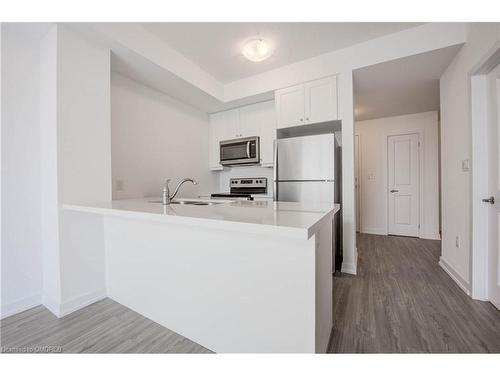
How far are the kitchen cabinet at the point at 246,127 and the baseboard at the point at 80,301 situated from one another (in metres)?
2.33

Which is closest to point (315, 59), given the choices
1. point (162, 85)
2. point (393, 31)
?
point (393, 31)

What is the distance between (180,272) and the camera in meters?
1.40

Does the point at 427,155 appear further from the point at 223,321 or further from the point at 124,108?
the point at 124,108

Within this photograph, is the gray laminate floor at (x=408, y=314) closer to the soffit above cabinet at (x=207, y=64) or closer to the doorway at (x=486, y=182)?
the doorway at (x=486, y=182)

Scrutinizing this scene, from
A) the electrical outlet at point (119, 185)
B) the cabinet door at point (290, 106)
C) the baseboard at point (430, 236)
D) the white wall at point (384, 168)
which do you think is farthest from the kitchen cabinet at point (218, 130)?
the baseboard at point (430, 236)

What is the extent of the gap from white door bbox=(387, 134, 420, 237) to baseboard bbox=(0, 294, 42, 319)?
5029 mm

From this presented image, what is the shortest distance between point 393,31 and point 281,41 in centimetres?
110

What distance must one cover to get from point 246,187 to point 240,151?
1.99ft

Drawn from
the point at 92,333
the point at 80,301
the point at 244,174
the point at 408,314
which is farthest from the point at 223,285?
the point at 244,174

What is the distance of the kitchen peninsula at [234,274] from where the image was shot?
964 mm

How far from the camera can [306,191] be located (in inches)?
101

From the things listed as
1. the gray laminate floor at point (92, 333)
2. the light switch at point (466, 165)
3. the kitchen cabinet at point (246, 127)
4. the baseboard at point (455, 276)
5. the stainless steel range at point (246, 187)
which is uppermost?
the kitchen cabinet at point (246, 127)

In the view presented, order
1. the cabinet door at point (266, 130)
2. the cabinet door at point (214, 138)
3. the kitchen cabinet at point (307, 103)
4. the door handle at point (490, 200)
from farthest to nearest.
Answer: the cabinet door at point (214, 138), the cabinet door at point (266, 130), the kitchen cabinet at point (307, 103), the door handle at point (490, 200)

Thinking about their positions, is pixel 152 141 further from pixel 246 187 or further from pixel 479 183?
pixel 479 183
